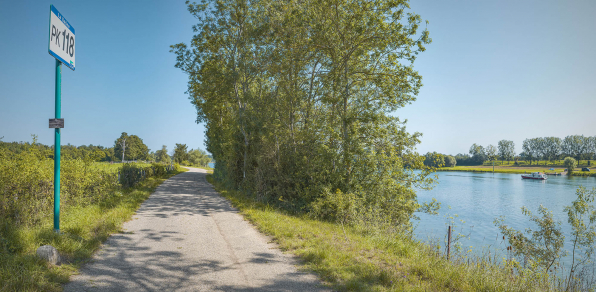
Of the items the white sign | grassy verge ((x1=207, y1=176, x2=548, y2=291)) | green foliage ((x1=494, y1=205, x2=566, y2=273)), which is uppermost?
the white sign

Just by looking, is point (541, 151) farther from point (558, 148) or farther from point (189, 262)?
point (189, 262)

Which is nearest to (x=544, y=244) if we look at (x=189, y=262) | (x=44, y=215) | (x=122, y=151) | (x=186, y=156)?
(x=189, y=262)

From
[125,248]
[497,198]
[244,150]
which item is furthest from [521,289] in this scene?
[497,198]

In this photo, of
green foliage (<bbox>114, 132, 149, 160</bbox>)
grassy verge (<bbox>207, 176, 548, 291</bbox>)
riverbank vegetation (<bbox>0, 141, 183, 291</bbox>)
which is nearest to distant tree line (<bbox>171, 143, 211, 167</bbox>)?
green foliage (<bbox>114, 132, 149, 160</bbox>)

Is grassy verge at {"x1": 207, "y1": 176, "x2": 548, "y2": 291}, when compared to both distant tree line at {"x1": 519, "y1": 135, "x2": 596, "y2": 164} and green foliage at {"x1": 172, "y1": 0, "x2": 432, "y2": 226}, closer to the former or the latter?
green foliage at {"x1": 172, "y1": 0, "x2": 432, "y2": 226}

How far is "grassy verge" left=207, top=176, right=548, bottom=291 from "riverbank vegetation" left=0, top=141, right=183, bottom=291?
12.1 feet

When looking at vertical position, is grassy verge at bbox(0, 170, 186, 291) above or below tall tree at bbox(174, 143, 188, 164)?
below

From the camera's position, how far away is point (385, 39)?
9.61m

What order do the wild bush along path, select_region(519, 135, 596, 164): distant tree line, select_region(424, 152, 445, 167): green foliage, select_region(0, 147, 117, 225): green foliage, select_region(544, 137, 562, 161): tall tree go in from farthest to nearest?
select_region(544, 137, 562, 161): tall tree → select_region(519, 135, 596, 164): distant tree line → select_region(424, 152, 445, 167): green foliage → select_region(0, 147, 117, 225): green foliage → the wild bush along path

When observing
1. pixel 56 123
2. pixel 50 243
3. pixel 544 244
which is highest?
pixel 56 123

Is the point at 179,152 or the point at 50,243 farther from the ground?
the point at 179,152

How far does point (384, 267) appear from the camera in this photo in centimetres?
445

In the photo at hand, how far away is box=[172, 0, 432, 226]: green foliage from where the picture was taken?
9.69m

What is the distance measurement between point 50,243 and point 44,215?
2.02 metres
